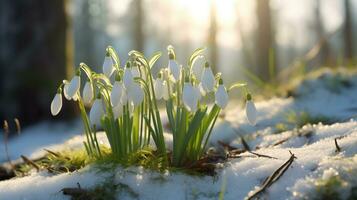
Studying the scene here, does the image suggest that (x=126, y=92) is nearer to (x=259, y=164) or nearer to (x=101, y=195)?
(x=101, y=195)

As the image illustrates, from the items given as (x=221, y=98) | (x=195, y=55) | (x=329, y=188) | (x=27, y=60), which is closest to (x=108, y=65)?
(x=195, y=55)

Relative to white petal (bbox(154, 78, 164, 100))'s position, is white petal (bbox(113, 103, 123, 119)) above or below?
below

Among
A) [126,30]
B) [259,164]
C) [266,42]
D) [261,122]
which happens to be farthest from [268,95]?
[126,30]

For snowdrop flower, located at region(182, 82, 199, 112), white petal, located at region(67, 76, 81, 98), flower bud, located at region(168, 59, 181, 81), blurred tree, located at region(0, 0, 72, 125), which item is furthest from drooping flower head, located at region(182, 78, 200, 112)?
blurred tree, located at region(0, 0, 72, 125)

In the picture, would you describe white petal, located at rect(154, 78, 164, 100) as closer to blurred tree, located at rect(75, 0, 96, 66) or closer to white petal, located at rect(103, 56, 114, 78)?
white petal, located at rect(103, 56, 114, 78)

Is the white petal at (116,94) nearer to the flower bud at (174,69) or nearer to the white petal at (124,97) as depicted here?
the white petal at (124,97)

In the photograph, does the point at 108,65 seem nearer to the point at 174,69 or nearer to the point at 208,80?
the point at 174,69
